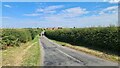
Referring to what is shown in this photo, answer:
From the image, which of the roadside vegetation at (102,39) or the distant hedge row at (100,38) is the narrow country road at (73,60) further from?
the distant hedge row at (100,38)

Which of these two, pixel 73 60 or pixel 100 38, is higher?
pixel 100 38

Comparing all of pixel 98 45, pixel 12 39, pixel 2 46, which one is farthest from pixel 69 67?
pixel 12 39

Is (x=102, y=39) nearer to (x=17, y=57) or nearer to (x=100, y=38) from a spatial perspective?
(x=100, y=38)

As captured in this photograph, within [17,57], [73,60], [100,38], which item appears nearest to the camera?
[73,60]

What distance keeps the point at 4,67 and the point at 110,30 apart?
11.9 meters

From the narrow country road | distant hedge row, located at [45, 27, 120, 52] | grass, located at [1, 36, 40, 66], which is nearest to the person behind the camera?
the narrow country road

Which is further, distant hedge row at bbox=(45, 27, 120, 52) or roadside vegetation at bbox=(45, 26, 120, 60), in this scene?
distant hedge row at bbox=(45, 27, 120, 52)

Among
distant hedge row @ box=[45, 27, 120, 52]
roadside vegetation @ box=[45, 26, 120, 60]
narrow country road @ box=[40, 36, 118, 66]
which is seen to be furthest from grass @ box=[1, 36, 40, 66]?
distant hedge row @ box=[45, 27, 120, 52]

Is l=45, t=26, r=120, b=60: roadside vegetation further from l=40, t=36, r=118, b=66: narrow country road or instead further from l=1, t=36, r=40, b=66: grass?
l=1, t=36, r=40, b=66: grass

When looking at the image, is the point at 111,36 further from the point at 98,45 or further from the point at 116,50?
the point at 98,45

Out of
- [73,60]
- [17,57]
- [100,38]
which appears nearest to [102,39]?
[100,38]

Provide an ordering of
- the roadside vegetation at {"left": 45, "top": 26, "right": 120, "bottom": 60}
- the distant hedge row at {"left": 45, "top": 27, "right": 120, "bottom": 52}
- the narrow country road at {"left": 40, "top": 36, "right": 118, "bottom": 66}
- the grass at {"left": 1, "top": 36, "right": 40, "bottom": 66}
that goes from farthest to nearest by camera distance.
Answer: the distant hedge row at {"left": 45, "top": 27, "right": 120, "bottom": 52}, the roadside vegetation at {"left": 45, "top": 26, "right": 120, "bottom": 60}, the grass at {"left": 1, "top": 36, "right": 40, "bottom": 66}, the narrow country road at {"left": 40, "top": 36, "right": 118, "bottom": 66}

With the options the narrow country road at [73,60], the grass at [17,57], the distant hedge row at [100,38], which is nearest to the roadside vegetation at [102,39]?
the distant hedge row at [100,38]

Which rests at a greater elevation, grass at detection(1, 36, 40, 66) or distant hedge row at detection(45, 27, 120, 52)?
distant hedge row at detection(45, 27, 120, 52)
